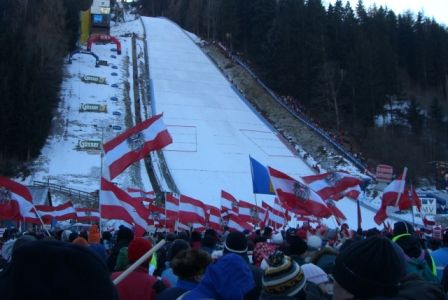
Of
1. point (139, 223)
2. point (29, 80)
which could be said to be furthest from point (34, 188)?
point (29, 80)

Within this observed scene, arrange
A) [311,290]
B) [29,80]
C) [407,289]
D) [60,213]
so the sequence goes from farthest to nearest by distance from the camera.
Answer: [29,80], [60,213], [311,290], [407,289]

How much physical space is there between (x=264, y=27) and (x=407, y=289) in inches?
2365

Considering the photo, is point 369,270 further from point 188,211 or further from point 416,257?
point 188,211

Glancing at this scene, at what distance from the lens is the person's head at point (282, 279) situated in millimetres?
3045

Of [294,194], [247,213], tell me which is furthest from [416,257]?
[247,213]

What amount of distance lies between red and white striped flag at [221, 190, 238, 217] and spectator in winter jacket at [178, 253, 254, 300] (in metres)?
13.7

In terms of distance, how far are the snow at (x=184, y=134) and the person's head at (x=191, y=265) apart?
20756mm

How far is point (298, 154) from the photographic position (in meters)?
34.9

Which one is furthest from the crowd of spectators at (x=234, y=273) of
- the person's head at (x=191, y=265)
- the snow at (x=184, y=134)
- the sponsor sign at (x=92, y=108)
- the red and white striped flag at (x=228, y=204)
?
the sponsor sign at (x=92, y=108)

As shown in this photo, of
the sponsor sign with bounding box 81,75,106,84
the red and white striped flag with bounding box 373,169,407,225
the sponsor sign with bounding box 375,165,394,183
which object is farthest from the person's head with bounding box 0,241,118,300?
the sponsor sign with bounding box 81,75,106,84

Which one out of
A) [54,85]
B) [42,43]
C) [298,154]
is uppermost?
[42,43]

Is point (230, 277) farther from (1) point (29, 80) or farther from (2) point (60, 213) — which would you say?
(1) point (29, 80)

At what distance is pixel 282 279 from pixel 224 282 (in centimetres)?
33

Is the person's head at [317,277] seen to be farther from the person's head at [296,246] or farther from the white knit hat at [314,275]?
the person's head at [296,246]
